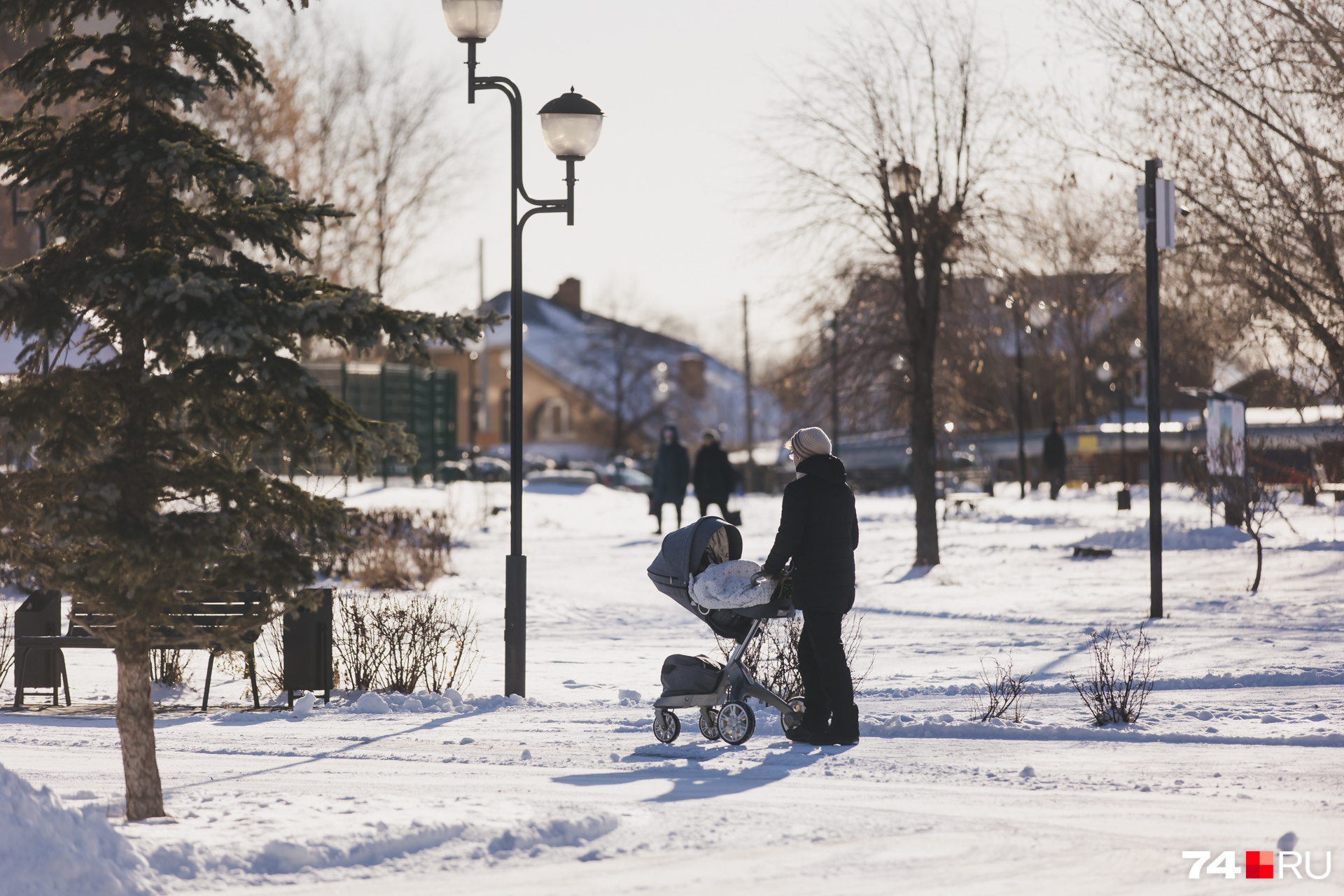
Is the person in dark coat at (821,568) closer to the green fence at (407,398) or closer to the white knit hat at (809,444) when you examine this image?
the white knit hat at (809,444)

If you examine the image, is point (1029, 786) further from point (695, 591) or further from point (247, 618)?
point (247, 618)

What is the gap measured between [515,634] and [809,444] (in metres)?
3.10

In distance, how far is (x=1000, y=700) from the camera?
962 centimetres

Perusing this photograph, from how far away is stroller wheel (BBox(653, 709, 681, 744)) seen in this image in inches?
333

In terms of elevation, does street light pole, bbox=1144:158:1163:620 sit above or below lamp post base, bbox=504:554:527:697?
above

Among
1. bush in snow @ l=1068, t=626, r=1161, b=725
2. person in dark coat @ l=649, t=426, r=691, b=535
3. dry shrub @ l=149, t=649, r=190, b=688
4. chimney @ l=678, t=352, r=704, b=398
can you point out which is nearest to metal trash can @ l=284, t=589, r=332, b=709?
dry shrub @ l=149, t=649, r=190, b=688

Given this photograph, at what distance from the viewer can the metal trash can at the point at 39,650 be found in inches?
396

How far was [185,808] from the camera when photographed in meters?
6.38

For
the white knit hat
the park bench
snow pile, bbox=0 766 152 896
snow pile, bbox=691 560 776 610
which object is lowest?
snow pile, bbox=0 766 152 896

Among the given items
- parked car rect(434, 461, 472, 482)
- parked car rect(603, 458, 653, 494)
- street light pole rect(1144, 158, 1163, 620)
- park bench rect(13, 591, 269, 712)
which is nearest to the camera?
park bench rect(13, 591, 269, 712)

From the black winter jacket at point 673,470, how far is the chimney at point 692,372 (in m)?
60.2

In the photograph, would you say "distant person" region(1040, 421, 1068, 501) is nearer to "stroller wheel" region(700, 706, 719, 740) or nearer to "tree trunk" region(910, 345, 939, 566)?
"tree trunk" region(910, 345, 939, 566)

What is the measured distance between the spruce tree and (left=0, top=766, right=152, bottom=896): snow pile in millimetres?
747

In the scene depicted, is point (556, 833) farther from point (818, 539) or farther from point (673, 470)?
point (673, 470)
